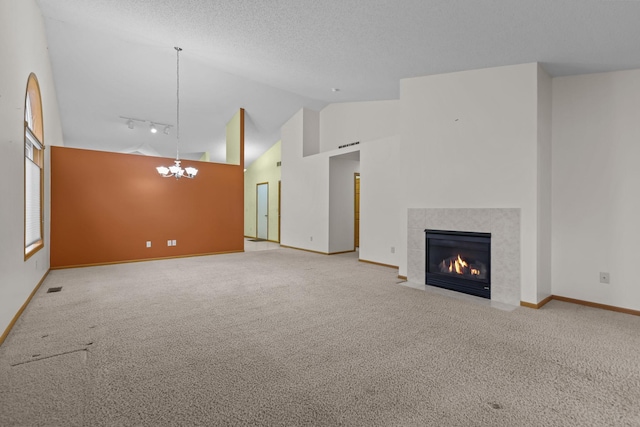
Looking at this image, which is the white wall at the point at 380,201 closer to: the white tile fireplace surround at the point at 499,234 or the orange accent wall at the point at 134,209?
the white tile fireplace surround at the point at 499,234

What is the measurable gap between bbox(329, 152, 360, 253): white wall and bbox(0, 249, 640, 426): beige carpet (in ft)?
11.8

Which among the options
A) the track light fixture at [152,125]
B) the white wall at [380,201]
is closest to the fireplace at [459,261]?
the white wall at [380,201]

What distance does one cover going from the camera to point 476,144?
3.82 meters

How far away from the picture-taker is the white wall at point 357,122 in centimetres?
647

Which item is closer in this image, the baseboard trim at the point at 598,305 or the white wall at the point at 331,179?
the baseboard trim at the point at 598,305

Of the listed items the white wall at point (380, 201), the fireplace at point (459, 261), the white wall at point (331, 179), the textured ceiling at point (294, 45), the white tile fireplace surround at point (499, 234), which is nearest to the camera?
the textured ceiling at point (294, 45)

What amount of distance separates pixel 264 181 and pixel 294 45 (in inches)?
278

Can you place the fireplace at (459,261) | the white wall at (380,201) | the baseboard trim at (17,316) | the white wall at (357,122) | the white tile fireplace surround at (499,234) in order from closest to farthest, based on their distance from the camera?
the baseboard trim at (17,316) < the white tile fireplace surround at (499,234) < the fireplace at (459,261) < the white wall at (380,201) < the white wall at (357,122)

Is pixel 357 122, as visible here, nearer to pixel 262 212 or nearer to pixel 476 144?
pixel 476 144

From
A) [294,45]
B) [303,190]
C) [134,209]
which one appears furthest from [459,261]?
[134,209]

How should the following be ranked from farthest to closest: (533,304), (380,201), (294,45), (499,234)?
(380,201)
(294,45)
(499,234)
(533,304)

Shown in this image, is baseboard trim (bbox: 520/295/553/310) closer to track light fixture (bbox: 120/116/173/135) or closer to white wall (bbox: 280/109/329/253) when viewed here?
white wall (bbox: 280/109/329/253)

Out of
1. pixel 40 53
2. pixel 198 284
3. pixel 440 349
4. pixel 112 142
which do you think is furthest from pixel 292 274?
pixel 112 142

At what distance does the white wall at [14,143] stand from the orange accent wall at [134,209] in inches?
82.9
